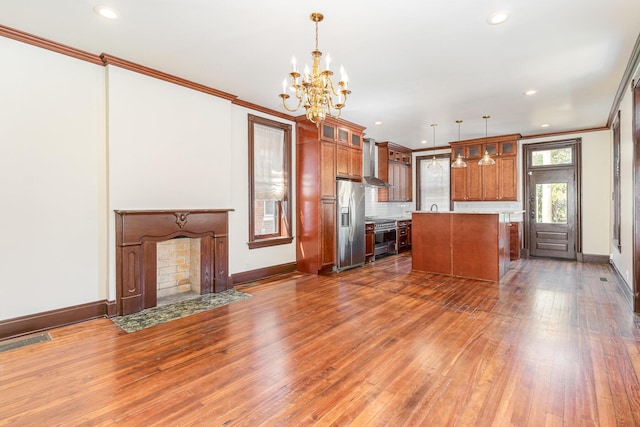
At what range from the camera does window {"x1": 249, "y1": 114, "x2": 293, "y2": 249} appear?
17.6ft

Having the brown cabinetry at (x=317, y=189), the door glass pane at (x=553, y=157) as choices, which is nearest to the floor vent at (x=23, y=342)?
the brown cabinetry at (x=317, y=189)

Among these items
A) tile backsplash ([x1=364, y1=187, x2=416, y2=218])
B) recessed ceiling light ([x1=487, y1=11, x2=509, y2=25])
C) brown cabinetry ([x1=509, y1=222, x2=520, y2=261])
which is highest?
recessed ceiling light ([x1=487, y1=11, x2=509, y2=25])

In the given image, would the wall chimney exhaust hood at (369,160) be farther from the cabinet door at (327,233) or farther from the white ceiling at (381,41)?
the white ceiling at (381,41)

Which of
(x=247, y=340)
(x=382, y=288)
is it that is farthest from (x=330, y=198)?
(x=247, y=340)

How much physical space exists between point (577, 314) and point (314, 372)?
3224mm

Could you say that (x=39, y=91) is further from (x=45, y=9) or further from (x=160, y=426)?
(x=160, y=426)

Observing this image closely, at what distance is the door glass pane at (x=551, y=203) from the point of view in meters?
7.29

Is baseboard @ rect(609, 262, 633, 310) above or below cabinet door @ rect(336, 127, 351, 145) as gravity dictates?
below

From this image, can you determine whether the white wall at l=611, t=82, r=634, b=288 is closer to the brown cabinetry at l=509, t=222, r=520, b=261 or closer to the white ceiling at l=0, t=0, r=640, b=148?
the white ceiling at l=0, t=0, r=640, b=148

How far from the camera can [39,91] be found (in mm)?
3285

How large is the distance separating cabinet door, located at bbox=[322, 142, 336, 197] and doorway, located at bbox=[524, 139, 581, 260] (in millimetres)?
4947

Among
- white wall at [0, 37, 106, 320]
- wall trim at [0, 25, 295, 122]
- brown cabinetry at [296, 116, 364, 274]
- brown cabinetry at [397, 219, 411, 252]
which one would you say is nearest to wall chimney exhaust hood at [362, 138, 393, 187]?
brown cabinetry at [397, 219, 411, 252]

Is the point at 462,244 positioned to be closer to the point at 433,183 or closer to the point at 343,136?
the point at 343,136

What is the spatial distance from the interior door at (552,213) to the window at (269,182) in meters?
5.88
